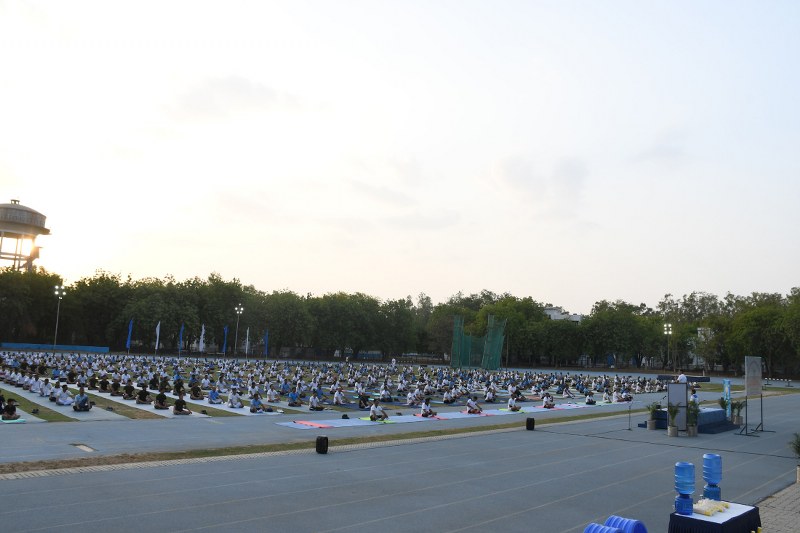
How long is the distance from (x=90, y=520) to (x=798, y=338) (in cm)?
8070

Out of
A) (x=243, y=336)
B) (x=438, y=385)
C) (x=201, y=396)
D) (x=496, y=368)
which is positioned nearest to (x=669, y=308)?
(x=496, y=368)

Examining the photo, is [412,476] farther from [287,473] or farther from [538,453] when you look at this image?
[538,453]

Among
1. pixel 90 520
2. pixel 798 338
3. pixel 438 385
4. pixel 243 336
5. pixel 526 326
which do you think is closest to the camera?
pixel 90 520

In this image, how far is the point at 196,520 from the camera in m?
9.12

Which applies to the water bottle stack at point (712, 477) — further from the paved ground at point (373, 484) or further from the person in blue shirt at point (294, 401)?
the person in blue shirt at point (294, 401)

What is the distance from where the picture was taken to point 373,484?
39.5 ft

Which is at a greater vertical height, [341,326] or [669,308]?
[669,308]

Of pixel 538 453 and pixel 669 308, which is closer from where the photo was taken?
pixel 538 453

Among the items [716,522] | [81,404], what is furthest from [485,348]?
[716,522]

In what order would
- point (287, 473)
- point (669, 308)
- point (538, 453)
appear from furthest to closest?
1. point (669, 308)
2. point (538, 453)
3. point (287, 473)

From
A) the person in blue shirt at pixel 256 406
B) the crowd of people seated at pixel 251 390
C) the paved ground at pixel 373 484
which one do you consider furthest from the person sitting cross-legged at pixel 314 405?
the paved ground at pixel 373 484

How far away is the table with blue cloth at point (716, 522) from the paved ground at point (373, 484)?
2.67 metres

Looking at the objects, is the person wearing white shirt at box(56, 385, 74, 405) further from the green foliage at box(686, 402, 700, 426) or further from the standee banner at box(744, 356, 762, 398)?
the standee banner at box(744, 356, 762, 398)

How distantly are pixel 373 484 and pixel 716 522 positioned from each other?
7.00 meters
